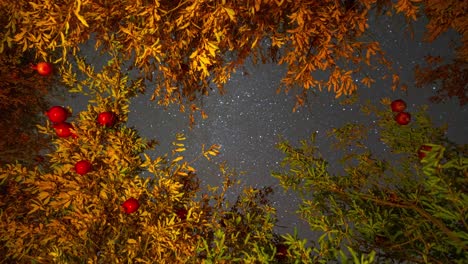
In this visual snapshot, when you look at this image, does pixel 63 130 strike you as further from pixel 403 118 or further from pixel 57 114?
pixel 403 118

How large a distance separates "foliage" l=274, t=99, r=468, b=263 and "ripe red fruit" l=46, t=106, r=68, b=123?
226 cm

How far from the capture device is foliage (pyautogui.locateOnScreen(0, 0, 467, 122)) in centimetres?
296

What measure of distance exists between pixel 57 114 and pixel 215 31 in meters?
2.04

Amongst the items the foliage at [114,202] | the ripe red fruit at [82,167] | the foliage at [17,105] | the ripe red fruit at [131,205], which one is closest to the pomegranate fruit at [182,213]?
the foliage at [114,202]

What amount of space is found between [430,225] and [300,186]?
1.44 metres

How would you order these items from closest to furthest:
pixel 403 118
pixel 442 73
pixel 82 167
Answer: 1. pixel 82 167
2. pixel 403 118
3. pixel 442 73

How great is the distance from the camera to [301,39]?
11.1 feet

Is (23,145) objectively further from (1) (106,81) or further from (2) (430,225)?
(2) (430,225)

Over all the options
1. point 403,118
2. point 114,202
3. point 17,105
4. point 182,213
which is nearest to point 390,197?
point 403,118

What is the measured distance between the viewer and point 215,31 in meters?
3.01

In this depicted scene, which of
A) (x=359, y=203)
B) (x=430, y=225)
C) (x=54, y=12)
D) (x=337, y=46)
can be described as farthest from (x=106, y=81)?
(x=430, y=225)

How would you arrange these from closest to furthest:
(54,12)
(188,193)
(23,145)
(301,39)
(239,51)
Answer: (54,12), (301,39), (239,51), (188,193), (23,145)

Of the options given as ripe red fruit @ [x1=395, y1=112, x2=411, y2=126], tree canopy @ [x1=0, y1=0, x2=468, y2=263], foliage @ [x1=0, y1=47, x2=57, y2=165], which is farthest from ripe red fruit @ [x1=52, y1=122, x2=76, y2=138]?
ripe red fruit @ [x1=395, y1=112, x2=411, y2=126]

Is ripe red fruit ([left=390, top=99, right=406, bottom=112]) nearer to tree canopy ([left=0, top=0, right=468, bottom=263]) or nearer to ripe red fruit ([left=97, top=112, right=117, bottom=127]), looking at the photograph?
tree canopy ([left=0, top=0, right=468, bottom=263])
